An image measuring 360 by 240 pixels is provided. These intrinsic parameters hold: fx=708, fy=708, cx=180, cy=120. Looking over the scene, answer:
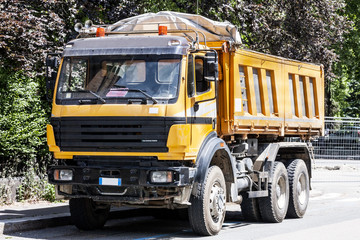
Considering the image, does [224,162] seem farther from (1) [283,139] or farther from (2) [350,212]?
(2) [350,212]

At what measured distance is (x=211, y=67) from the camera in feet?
35.2

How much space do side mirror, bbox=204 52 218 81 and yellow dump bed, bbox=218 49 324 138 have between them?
1226 mm

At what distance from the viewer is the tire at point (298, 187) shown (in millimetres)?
14415

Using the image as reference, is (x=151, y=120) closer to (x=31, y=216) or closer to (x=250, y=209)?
(x=31, y=216)

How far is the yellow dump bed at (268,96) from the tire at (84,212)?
2.49 metres

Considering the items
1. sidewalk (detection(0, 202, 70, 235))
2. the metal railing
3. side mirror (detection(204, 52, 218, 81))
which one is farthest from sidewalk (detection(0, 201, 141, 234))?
the metal railing

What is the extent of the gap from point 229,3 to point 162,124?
399 inches

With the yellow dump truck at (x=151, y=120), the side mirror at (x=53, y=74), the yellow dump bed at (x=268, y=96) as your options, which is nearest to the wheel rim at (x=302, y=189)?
the yellow dump bed at (x=268, y=96)

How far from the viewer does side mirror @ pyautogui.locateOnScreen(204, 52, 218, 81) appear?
35.2 feet

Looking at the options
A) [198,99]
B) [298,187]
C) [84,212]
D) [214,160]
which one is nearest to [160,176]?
[198,99]

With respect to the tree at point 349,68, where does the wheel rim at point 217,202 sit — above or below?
below

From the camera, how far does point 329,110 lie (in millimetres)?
43312

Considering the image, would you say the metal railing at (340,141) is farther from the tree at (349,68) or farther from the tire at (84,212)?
the tire at (84,212)

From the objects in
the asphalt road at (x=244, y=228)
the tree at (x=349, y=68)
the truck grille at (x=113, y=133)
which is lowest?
the asphalt road at (x=244, y=228)
